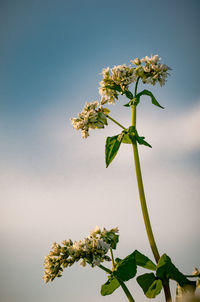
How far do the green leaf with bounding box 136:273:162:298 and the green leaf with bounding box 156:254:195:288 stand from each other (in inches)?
5.7

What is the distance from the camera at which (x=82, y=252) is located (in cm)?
381

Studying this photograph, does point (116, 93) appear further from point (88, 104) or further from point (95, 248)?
point (95, 248)

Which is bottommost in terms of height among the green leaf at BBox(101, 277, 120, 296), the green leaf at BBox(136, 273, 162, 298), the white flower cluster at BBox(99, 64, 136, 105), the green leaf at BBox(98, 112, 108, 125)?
the green leaf at BBox(136, 273, 162, 298)

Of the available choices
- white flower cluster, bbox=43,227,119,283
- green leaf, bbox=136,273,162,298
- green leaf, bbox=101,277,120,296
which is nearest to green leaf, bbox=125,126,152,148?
white flower cluster, bbox=43,227,119,283

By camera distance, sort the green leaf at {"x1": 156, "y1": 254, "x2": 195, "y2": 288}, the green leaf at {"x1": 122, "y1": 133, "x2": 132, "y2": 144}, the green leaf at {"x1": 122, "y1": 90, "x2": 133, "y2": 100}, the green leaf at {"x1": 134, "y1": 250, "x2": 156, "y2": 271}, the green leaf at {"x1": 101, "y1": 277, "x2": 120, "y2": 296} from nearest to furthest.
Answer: the green leaf at {"x1": 156, "y1": 254, "x2": 195, "y2": 288}
the green leaf at {"x1": 101, "y1": 277, "x2": 120, "y2": 296}
the green leaf at {"x1": 134, "y1": 250, "x2": 156, "y2": 271}
the green leaf at {"x1": 122, "y1": 133, "x2": 132, "y2": 144}
the green leaf at {"x1": 122, "y1": 90, "x2": 133, "y2": 100}

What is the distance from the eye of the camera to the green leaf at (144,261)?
12.7 feet

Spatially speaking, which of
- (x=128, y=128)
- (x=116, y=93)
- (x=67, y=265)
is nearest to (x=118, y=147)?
(x=128, y=128)

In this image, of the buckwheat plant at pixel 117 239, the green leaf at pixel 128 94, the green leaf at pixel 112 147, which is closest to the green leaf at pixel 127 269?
the buckwheat plant at pixel 117 239

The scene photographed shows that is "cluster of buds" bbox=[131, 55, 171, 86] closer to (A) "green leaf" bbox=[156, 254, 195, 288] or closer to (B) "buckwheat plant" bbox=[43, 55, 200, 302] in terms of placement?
(B) "buckwheat plant" bbox=[43, 55, 200, 302]

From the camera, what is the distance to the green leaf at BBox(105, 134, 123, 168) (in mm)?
4316

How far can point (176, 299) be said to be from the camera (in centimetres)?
363

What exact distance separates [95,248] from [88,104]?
8.10ft

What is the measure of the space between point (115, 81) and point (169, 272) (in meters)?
3.30

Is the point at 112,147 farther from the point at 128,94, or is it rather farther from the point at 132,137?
the point at 128,94
